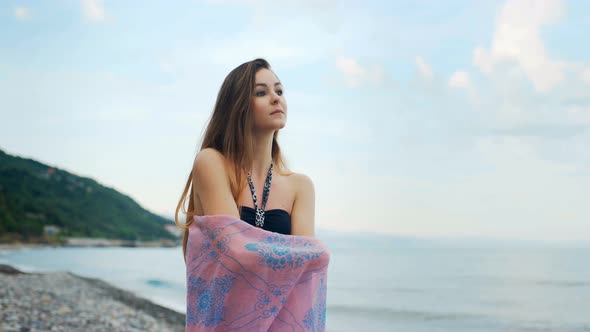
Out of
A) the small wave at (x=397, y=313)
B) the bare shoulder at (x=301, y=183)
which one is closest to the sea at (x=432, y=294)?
the small wave at (x=397, y=313)

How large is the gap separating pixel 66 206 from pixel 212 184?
42319 mm

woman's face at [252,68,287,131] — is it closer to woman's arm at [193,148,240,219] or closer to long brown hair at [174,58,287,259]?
long brown hair at [174,58,287,259]

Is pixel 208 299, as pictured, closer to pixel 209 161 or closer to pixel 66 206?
pixel 209 161

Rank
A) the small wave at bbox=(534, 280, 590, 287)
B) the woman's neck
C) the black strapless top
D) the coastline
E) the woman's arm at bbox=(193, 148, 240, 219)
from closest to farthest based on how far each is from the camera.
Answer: the woman's arm at bbox=(193, 148, 240, 219)
the black strapless top
the woman's neck
the coastline
the small wave at bbox=(534, 280, 590, 287)

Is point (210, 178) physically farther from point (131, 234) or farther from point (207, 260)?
point (131, 234)

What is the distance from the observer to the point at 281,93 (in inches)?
104

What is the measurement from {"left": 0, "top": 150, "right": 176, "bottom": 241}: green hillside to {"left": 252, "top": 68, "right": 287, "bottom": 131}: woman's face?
3875 centimetres

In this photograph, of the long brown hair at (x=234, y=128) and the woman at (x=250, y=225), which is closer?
the woman at (x=250, y=225)

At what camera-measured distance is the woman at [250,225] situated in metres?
2.16

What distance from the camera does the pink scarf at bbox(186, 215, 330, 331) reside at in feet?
7.03

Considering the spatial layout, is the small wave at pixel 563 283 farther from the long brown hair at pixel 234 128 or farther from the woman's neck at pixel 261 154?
the long brown hair at pixel 234 128

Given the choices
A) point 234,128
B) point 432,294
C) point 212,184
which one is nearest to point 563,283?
point 432,294

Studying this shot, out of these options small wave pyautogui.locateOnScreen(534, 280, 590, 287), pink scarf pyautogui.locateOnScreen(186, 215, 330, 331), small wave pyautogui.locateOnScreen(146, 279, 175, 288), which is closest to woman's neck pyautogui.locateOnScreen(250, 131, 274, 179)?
pink scarf pyautogui.locateOnScreen(186, 215, 330, 331)

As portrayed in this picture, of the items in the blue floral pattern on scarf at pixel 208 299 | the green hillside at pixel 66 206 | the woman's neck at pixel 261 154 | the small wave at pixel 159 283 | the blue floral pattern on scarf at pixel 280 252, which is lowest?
the blue floral pattern on scarf at pixel 208 299
